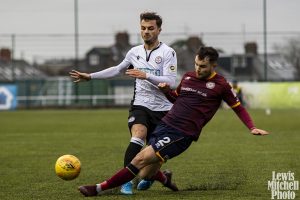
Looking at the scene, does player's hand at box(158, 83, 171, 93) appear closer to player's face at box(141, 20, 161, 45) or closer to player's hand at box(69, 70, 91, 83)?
player's face at box(141, 20, 161, 45)

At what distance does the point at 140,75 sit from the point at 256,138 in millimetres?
11717

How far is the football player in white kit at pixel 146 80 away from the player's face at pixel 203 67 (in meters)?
0.67

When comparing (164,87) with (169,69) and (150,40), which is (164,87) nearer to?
(169,69)

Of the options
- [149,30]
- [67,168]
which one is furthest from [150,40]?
[67,168]

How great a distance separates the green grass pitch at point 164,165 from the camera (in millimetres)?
9797

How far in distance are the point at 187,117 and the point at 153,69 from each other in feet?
3.40

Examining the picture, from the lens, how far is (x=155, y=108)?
32.6 ft

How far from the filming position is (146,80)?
959 cm

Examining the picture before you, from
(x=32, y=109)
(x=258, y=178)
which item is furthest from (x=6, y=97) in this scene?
(x=258, y=178)

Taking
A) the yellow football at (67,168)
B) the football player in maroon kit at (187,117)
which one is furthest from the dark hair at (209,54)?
the yellow football at (67,168)

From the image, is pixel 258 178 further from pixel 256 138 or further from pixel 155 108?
pixel 256 138

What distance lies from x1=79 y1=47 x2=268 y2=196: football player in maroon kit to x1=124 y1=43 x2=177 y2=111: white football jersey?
56 centimetres

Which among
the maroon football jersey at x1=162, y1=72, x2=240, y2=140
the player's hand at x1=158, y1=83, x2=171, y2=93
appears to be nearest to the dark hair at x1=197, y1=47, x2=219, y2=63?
the maroon football jersey at x1=162, y1=72, x2=240, y2=140

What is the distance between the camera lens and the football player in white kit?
9.70 m
